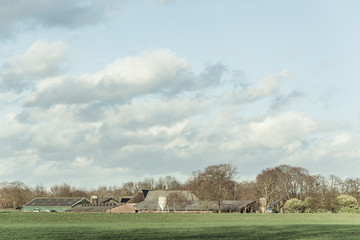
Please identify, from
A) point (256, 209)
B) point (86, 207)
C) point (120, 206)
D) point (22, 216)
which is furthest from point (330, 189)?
point (22, 216)

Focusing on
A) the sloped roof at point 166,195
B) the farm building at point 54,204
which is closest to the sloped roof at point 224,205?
the sloped roof at point 166,195

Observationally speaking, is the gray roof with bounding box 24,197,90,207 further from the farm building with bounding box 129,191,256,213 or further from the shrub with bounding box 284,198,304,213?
the shrub with bounding box 284,198,304,213

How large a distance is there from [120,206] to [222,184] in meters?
36.4

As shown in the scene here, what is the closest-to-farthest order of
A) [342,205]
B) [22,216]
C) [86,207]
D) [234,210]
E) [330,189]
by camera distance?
[22,216] < [342,205] < [234,210] < [330,189] < [86,207]

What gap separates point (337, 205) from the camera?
135m

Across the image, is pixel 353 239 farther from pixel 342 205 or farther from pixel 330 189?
pixel 330 189

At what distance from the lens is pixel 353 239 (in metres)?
43.6

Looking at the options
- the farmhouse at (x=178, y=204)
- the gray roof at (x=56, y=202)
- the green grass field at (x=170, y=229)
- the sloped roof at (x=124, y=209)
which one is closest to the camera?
the green grass field at (x=170, y=229)

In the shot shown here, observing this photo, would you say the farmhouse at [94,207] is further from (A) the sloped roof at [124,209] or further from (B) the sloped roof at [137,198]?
(B) the sloped roof at [137,198]

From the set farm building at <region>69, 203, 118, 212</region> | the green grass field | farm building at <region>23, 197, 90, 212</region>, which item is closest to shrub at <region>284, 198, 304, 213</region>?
the green grass field

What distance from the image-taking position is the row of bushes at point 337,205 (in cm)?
13188

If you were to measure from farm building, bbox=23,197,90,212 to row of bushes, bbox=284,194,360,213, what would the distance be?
80756 mm

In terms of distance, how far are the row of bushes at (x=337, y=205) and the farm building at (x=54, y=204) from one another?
265 feet

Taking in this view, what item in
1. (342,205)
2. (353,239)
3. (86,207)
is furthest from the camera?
(86,207)
